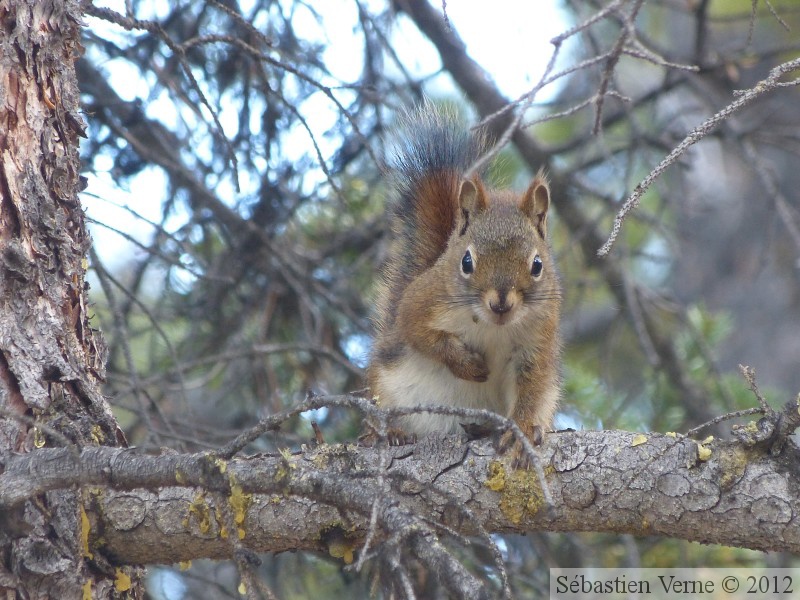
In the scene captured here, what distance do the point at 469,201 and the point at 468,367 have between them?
47cm

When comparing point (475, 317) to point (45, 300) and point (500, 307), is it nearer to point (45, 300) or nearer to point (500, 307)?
point (500, 307)

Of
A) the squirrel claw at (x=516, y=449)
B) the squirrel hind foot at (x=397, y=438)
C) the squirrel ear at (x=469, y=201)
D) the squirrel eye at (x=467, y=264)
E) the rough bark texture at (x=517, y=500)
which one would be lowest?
the rough bark texture at (x=517, y=500)

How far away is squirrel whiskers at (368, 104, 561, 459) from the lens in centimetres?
228

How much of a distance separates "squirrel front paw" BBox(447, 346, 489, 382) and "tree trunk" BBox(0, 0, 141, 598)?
2.87ft

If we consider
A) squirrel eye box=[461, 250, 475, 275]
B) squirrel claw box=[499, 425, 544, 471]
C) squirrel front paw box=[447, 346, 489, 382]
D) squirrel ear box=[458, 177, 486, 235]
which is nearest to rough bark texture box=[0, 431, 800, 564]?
squirrel claw box=[499, 425, 544, 471]

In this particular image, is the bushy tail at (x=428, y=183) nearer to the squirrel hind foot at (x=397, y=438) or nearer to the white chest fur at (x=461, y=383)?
the white chest fur at (x=461, y=383)

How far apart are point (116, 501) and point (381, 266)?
1.38 m

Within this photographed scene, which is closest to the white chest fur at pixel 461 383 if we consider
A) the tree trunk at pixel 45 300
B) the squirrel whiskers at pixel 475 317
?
the squirrel whiskers at pixel 475 317

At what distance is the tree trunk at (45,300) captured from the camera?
157 centimetres

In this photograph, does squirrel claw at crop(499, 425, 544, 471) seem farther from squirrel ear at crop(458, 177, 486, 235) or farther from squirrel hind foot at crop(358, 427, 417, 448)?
squirrel ear at crop(458, 177, 486, 235)

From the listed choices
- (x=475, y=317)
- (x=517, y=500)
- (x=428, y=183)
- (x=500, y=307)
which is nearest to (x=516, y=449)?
(x=517, y=500)

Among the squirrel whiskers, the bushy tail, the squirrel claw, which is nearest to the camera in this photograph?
the squirrel claw

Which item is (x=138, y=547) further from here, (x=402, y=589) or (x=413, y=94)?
(x=413, y=94)

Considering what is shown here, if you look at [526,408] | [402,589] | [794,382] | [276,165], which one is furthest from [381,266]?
[794,382]
